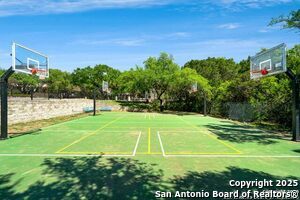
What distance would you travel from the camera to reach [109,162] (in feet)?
35.7

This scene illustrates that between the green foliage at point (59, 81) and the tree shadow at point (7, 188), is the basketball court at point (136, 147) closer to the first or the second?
the tree shadow at point (7, 188)

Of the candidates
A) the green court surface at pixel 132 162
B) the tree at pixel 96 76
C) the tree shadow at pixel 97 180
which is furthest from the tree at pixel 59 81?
the tree shadow at pixel 97 180

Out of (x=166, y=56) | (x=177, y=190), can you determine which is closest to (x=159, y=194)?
(x=177, y=190)

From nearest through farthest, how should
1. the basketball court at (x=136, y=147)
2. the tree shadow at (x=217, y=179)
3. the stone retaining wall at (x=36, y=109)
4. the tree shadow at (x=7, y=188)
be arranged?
the tree shadow at (x=7, y=188), the tree shadow at (x=217, y=179), the basketball court at (x=136, y=147), the stone retaining wall at (x=36, y=109)

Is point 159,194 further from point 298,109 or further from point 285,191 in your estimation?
point 298,109

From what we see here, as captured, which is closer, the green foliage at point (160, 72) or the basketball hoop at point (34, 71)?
the basketball hoop at point (34, 71)

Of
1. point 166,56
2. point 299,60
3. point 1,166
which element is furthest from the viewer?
point 166,56

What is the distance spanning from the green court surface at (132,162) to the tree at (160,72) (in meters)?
29.8

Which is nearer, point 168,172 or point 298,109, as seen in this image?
point 168,172

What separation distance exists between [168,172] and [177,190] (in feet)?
5.87

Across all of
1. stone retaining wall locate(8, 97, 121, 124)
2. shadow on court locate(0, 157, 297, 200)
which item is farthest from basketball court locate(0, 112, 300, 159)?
stone retaining wall locate(8, 97, 121, 124)

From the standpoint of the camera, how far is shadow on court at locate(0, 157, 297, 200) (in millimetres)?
7349

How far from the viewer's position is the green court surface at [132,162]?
323 inches

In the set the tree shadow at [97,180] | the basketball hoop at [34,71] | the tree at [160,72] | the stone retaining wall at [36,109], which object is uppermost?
the tree at [160,72]
